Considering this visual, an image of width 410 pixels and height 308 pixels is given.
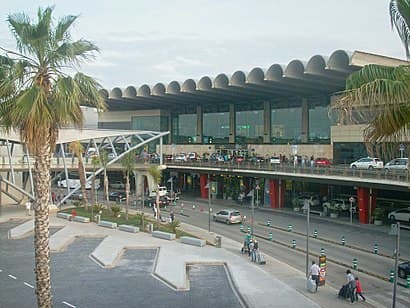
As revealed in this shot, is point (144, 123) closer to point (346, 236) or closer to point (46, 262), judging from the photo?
point (346, 236)

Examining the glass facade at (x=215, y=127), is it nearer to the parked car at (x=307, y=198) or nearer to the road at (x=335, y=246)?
the parked car at (x=307, y=198)

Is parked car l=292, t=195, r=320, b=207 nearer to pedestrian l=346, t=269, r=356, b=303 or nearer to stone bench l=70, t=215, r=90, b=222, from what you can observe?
stone bench l=70, t=215, r=90, b=222

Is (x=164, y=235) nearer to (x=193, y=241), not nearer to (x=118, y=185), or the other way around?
(x=193, y=241)

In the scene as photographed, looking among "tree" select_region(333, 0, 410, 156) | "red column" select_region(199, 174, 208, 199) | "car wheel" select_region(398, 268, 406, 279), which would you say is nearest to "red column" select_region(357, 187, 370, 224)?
"car wheel" select_region(398, 268, 406, 279)

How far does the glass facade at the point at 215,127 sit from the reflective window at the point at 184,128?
252cm

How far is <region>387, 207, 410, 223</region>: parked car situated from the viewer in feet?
137

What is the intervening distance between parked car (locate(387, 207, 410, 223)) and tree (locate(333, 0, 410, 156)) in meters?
31.9

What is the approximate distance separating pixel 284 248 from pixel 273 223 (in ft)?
35.8

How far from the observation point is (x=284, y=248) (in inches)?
1291

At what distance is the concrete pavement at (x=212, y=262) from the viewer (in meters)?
21.0

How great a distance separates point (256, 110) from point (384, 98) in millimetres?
63337

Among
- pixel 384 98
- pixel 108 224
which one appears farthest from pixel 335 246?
pixel 384 98

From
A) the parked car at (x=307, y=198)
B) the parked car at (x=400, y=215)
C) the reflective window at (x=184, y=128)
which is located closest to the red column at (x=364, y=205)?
the parked car at (x=400, y=215)

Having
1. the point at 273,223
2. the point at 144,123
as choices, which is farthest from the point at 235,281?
the point at 144,123
